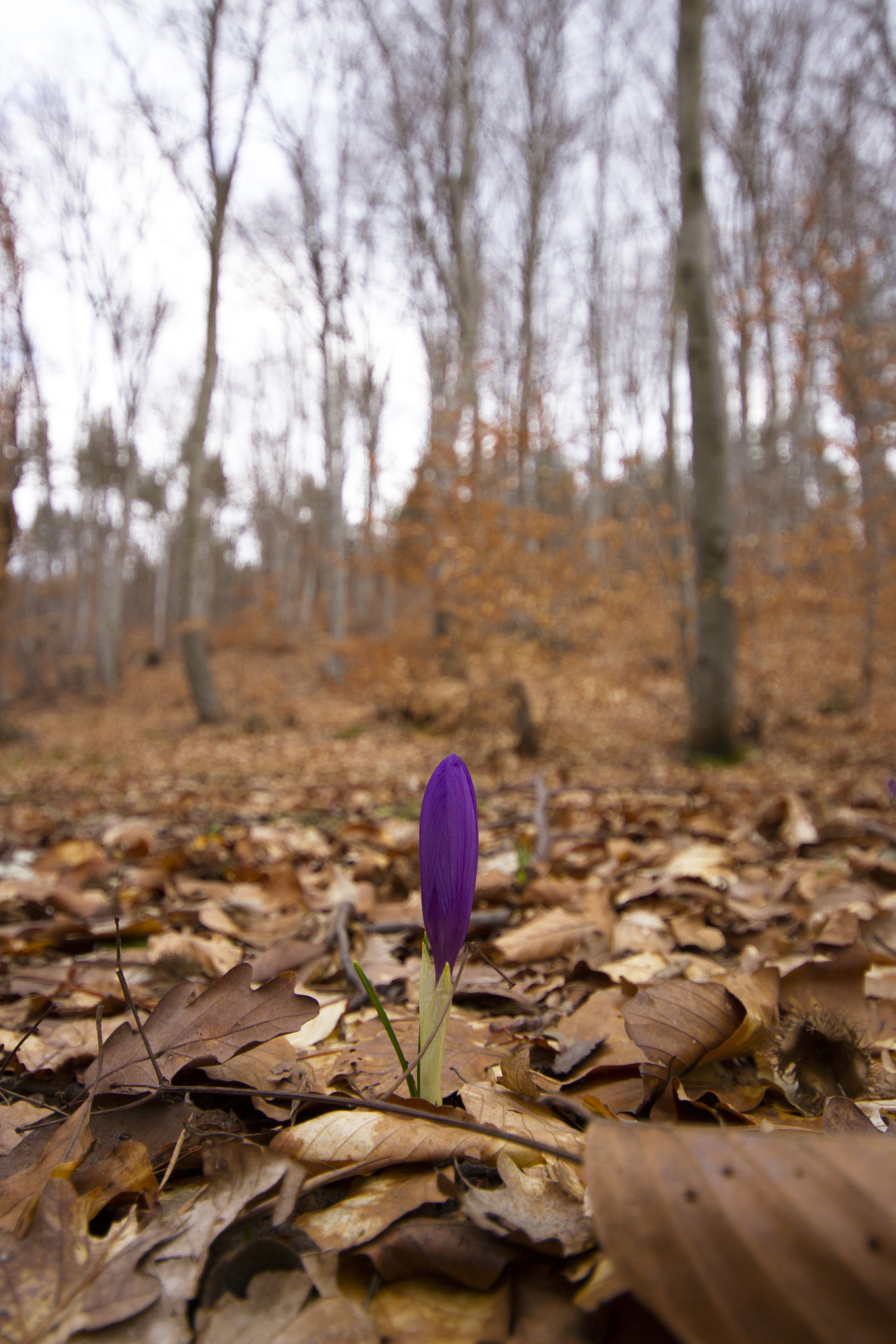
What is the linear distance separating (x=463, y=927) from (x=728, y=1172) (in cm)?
37

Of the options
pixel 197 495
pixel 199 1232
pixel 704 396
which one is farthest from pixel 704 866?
pixel 197 495

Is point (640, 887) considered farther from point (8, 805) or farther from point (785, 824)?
point (8, 805)

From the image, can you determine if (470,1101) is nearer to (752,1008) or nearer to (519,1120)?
(519,1120)

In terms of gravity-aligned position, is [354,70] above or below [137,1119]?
above

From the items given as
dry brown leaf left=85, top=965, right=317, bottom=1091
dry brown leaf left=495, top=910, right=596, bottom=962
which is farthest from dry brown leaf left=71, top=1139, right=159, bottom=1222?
dry brown leaf left=495, top=910, right=596, bottom=962

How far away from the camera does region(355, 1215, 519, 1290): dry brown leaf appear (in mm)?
667

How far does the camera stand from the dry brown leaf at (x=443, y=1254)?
0.67 meters

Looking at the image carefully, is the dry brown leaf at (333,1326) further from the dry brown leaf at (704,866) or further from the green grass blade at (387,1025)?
the dry brown leaf at (704,866)

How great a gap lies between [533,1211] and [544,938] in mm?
892

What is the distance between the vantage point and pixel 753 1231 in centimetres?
51

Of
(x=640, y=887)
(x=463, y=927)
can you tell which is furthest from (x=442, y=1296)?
(x=640, y=887)

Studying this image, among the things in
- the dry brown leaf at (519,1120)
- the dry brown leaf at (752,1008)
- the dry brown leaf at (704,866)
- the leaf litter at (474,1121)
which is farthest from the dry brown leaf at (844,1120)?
the dry brown leaf at (704,866)

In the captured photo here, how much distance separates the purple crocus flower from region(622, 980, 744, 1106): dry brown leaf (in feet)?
1.06

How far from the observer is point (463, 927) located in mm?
863
